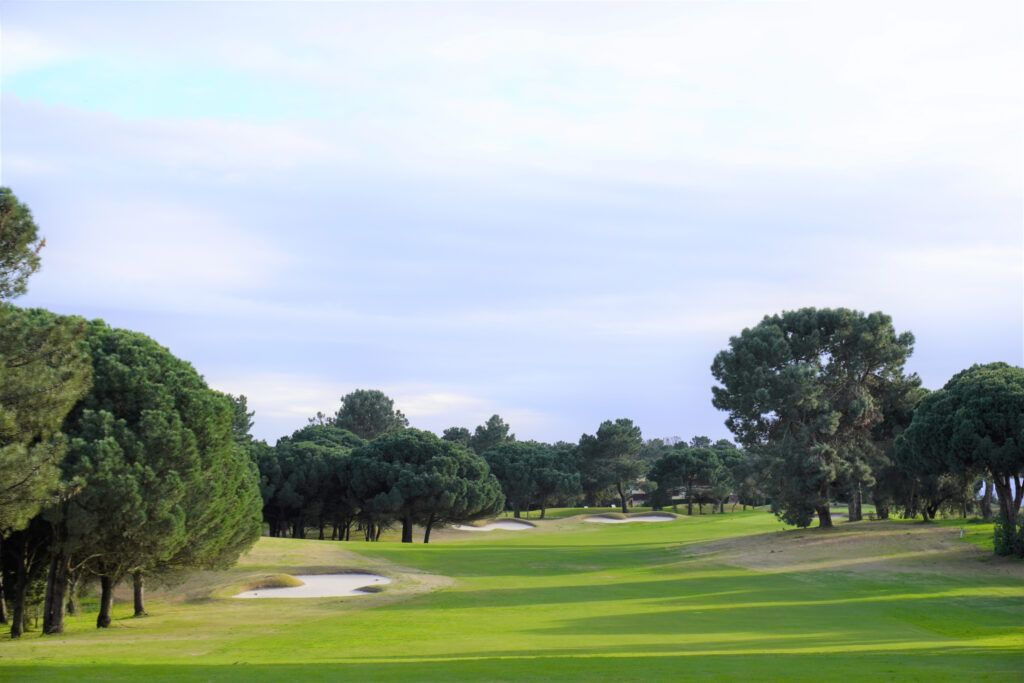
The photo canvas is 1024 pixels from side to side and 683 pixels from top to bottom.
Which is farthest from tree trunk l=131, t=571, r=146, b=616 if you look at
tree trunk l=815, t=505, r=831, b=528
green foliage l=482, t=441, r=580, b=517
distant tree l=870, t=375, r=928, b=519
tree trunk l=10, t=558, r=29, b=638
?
green foliage l=482, t=441, r=580, b=517

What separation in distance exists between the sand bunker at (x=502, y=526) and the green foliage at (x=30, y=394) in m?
67.7

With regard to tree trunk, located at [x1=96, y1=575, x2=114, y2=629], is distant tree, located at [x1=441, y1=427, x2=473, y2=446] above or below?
above

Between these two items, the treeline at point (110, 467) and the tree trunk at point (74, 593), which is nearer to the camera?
the treeline at point (110, 467)

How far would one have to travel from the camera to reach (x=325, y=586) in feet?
122

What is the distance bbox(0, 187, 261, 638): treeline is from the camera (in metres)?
18.2

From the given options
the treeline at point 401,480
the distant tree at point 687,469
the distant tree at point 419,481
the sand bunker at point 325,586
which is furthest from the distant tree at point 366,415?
the sand bunker at point 325,586

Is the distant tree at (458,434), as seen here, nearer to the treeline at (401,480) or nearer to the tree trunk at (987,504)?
the treeline at (401,480)

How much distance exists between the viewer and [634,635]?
2225cm

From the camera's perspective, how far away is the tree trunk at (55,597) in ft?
82.4

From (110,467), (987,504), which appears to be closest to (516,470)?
(987,504)

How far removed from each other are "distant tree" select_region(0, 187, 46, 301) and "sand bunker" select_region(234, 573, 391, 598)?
71.4 ft

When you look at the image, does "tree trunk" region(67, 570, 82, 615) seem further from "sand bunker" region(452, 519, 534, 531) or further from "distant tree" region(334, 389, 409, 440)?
"distant tree" region(334, 389, 409, 440)

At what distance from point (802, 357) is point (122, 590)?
4157 cm

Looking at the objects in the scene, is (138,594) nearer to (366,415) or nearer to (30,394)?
(30,394)
